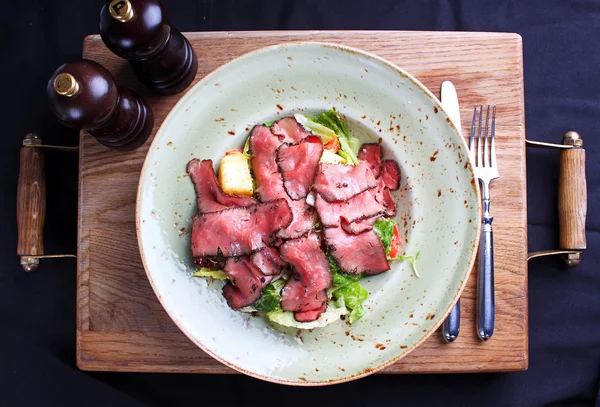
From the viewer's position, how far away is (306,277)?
1.70 m

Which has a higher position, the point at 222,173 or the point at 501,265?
the point at 222,173

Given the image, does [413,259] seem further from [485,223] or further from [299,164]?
[299,164]

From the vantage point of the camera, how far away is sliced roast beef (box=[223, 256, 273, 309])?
67.6 inches

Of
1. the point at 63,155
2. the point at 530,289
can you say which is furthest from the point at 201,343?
the point at 530,289

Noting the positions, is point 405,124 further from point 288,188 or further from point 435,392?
point 435,392

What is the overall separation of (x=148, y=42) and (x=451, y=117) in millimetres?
Result: 1002

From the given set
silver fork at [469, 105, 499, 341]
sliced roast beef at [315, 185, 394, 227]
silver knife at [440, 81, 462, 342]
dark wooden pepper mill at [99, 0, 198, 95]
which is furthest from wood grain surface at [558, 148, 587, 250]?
dark wooden pepper mill at [99, 0, 198, 95]

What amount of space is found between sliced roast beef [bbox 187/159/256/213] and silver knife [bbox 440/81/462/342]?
73 centimetres

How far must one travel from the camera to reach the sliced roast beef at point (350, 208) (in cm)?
172

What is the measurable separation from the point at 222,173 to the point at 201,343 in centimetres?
55

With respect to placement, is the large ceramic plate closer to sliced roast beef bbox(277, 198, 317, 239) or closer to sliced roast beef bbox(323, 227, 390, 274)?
sliced roast beef bbox(323, 227, 390, 274)

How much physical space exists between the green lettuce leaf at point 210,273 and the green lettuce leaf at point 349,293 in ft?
1.20

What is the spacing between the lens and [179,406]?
7.32ft

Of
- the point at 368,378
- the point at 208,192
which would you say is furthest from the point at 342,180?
the point at 368,378
